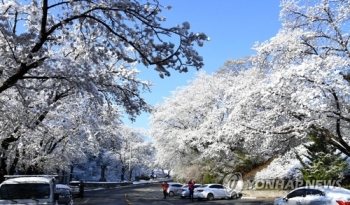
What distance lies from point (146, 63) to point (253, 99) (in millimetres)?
12245

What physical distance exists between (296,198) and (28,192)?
38.3ft

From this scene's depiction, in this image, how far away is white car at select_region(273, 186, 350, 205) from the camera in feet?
52.8

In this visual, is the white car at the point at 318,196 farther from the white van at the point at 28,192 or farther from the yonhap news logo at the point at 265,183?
the white van at the point at 28,192

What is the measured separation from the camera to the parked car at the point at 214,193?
107 ft

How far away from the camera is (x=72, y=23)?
322 inches

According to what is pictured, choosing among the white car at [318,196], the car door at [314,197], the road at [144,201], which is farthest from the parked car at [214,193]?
the car door at [314,197]

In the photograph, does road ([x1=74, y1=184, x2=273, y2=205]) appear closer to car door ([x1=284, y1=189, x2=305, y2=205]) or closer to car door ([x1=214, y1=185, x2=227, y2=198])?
car door ([x1=214, y1=185, x2=227, y2=198])

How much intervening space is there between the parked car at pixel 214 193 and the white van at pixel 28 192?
20911mm

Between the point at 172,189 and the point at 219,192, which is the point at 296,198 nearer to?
the point at 219,192

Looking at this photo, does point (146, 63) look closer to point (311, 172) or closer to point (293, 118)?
point (293, 118)

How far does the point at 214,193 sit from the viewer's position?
32.6 metres

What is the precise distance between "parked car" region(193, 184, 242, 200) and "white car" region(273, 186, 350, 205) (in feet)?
46.6

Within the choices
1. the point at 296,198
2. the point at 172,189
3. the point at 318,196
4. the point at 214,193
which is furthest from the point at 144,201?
the point at 318,196

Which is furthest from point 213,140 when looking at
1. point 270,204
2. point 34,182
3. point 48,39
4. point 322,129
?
point 48,39
